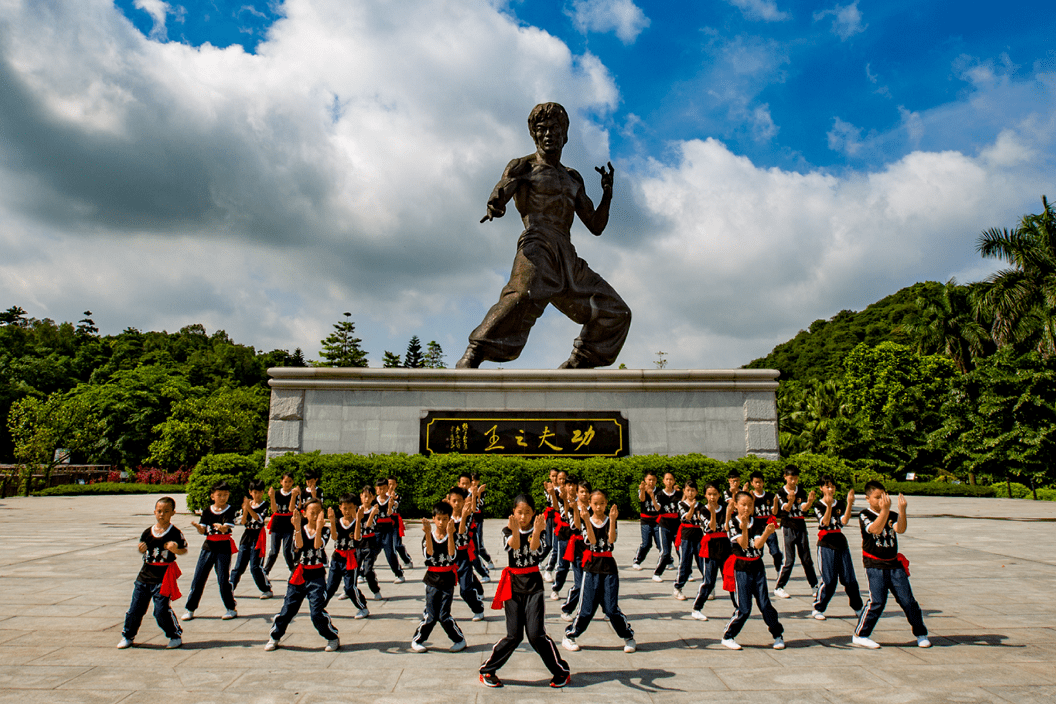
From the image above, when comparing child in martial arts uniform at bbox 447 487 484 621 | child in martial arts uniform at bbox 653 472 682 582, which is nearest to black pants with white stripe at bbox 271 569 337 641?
child in martial arts uniform at bbox 447 487 484 621

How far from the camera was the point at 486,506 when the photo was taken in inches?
528

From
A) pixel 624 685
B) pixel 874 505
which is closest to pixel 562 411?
pixel 874 505

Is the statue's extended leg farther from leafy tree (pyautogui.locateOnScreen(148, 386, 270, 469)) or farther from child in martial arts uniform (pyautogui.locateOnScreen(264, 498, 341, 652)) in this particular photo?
leafy tree (pyautogui.locateOnScreen(148, 386, 270, 469))

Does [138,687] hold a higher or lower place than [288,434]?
lower

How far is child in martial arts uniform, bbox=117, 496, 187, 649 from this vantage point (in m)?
5.63

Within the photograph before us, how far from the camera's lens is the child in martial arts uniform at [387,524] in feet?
27.1

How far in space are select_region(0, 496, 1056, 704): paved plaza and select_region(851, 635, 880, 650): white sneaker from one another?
10 cm

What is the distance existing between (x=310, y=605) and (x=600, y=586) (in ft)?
8.28

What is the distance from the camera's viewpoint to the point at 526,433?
14.6m

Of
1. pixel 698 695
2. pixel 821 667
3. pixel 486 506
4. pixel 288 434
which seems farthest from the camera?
pixel 288 434

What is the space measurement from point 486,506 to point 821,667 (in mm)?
8944

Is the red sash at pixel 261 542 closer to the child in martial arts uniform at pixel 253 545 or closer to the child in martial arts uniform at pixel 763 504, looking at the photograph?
the child in martial arts uniform at pixel 253 545

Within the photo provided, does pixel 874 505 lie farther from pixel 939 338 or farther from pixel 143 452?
pixel 143 452

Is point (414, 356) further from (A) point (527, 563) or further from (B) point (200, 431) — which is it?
(A) point (527, 563)
